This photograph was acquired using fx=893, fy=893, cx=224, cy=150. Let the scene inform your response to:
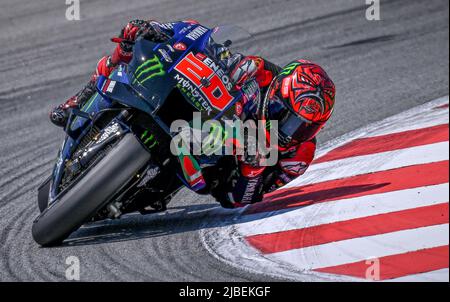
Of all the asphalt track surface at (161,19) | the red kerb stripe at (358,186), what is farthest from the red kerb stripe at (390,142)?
the red kerb stripe at (358,186)

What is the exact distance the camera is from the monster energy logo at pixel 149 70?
6605 millimetres

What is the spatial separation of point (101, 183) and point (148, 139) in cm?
51

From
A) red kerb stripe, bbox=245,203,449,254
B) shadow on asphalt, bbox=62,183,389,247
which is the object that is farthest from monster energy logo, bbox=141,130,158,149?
red kerb stripe, bbox=245,203,449,254

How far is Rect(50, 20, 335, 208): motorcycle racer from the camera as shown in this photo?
670 cm

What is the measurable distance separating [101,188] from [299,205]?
1.98 meters

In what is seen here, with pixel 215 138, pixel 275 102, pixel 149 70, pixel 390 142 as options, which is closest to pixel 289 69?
pixel 275 102

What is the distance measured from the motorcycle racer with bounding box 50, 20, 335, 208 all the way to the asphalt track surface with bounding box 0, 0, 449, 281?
46 centimetres

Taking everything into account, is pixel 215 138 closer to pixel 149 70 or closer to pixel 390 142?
pixel 149 70

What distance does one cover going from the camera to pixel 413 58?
1134 centimetres

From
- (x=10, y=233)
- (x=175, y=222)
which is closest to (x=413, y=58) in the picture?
(x=175, y=222)

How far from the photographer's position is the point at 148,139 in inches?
257

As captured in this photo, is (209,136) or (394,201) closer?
(209,136)

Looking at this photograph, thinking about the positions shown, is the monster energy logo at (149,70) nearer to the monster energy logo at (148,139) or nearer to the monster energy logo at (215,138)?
the monster energy logo at (148,139)

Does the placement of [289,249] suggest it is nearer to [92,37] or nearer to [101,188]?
[101,188]
